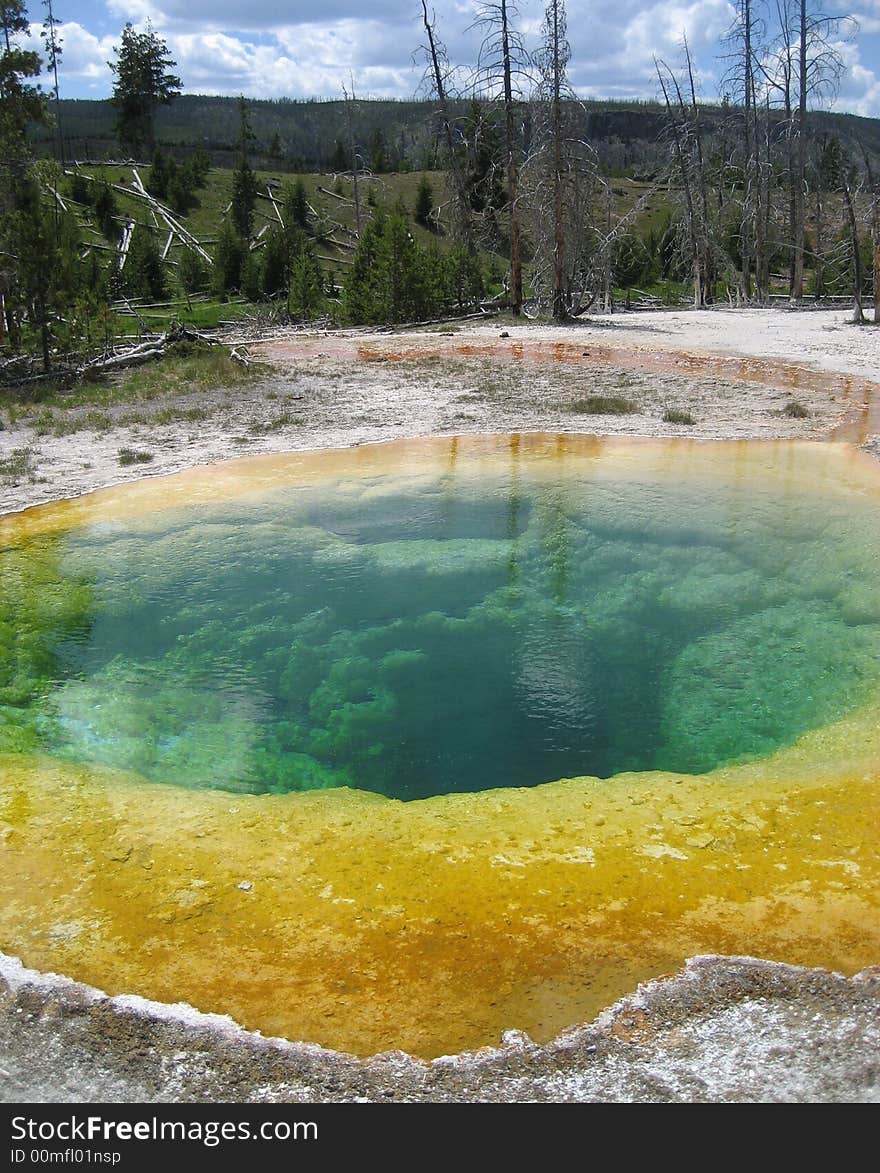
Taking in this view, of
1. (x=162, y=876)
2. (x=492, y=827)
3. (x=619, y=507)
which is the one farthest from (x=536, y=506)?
(x=162, y=876)

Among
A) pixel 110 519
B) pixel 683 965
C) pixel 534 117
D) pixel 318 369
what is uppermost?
pixel 534 117

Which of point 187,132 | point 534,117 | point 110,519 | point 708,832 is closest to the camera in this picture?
point 708,832

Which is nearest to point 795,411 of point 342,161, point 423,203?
point 423,203

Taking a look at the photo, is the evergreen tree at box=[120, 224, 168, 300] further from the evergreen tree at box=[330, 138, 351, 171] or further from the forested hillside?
the evergreen tree at box=[330, 138, 351, 171]

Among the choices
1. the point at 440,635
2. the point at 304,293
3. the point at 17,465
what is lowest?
the point at 440,635

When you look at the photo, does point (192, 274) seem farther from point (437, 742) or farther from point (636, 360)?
point (437, 742)

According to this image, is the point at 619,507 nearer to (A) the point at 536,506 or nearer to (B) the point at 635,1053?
(A) the point at 536,506
